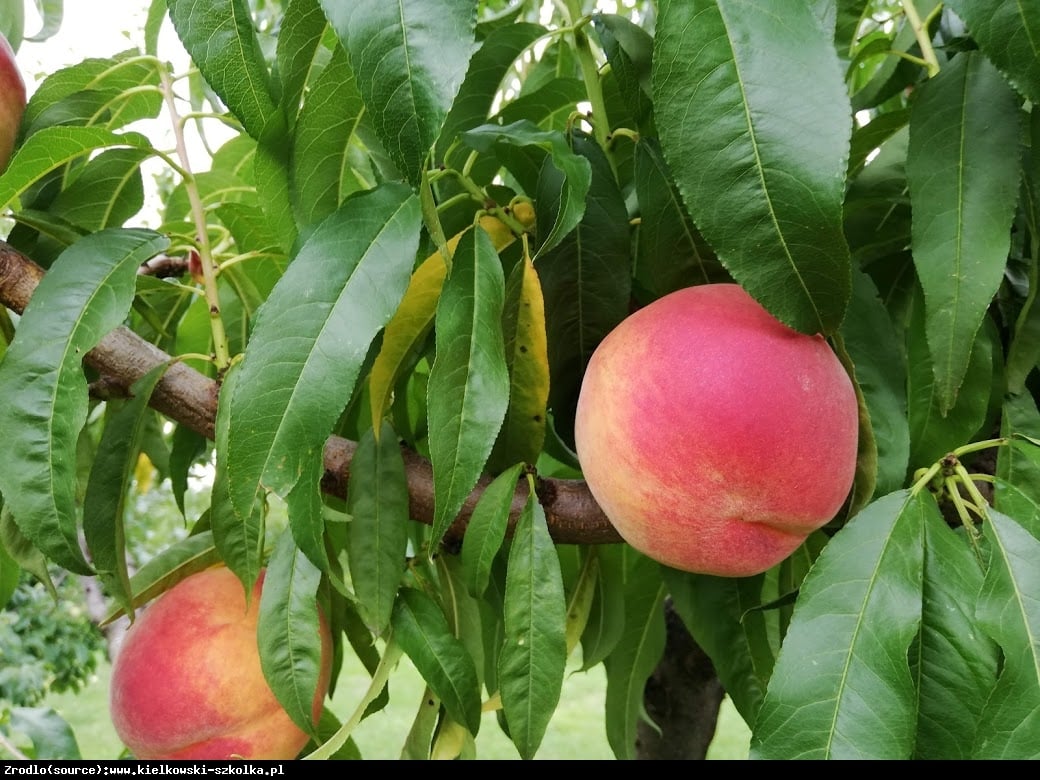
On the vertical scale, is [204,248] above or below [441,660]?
above

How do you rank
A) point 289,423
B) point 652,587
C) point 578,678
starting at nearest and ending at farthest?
point 289,423
point 652,587
point 578,678

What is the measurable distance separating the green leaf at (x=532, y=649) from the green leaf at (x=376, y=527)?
0.43 ft

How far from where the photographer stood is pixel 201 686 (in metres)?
0.86

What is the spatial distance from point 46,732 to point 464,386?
0.77m

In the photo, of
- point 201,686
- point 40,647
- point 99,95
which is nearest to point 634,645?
point 201,686

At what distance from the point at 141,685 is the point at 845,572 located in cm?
62

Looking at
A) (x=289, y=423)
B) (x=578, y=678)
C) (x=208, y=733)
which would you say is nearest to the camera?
(x=289, y=423)

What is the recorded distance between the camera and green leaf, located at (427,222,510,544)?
1.90 feet

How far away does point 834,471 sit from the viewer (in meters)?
0.63

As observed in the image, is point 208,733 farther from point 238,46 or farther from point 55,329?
point 238,46

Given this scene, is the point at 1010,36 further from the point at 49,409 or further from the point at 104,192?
the point at 104,192

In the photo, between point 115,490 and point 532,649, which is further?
point 115,490

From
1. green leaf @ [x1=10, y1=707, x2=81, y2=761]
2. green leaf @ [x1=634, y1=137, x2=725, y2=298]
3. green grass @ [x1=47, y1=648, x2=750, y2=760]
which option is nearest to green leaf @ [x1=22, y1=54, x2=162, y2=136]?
green leaf @ [x1=634, y1=137, x2=725, y2=298]

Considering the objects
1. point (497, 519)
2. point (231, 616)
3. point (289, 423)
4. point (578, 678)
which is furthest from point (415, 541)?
point (578, 678)
